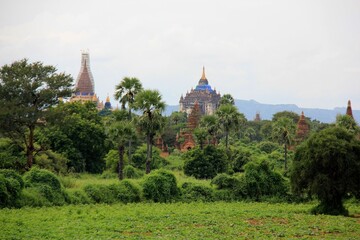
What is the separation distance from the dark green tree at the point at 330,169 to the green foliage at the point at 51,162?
1842 cm

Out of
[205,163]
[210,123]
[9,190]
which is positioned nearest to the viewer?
[9,190]

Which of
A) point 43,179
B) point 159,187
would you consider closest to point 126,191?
point 159,187

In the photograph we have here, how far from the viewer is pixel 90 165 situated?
50031 millimetres

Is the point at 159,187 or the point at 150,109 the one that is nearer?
the point at 159,187

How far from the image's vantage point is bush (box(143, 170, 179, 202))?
33.3 metres

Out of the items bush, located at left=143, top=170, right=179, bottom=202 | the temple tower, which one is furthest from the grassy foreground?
the temple tower

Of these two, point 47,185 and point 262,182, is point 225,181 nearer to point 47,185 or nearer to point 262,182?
point 262,182

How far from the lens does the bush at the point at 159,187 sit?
33281mm

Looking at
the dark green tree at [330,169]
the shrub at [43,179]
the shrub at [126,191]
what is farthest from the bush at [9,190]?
the dark green tree at [330,169]

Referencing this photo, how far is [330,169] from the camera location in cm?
2825

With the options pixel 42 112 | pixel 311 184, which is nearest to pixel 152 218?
pixel 311 184

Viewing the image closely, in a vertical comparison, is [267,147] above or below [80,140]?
below

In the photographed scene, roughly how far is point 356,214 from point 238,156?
2194cm

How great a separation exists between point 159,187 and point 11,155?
1416 centimetres
